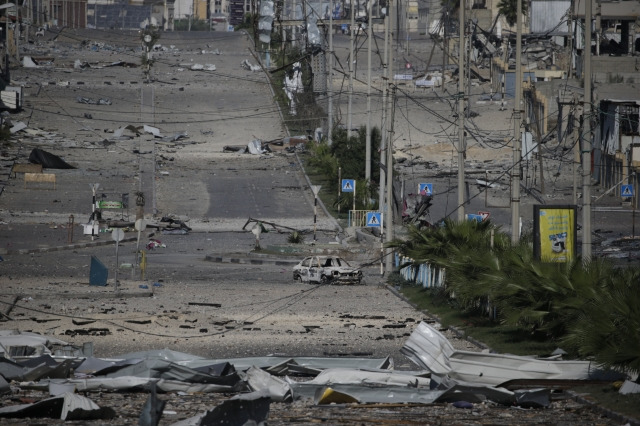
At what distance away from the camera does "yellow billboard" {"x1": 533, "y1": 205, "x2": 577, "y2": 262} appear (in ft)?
87.7

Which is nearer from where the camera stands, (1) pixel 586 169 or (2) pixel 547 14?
(1) pixel 586 169

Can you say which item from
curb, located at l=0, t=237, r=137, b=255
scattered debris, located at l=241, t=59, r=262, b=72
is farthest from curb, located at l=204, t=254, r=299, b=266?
scattered debris, located at l=241, t=59, r=262, b=72

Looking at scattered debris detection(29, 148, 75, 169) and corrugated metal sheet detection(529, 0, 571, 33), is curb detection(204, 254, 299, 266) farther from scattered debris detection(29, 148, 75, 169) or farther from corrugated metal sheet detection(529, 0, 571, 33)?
corrugated metal sheet detection(529, 0, 571, 33)

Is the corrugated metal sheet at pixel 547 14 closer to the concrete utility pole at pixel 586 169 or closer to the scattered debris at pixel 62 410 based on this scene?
the concrete utility pole at pixel 586 169

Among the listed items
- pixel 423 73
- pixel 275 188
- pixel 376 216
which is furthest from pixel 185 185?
pixel 423 73

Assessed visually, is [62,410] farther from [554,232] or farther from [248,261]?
[248,261]

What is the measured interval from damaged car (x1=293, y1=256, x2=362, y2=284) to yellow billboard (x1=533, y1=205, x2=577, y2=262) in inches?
533

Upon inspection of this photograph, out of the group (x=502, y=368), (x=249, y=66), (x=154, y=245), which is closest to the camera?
(x=502, y=368)

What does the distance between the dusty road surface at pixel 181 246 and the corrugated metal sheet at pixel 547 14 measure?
20.6 meters

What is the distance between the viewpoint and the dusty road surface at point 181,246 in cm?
2489

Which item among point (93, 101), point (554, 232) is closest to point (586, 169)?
point (554, 232)

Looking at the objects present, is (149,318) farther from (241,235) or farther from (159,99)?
(159,99)

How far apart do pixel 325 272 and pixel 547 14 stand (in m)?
62.2

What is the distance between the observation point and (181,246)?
4962 centimetres
